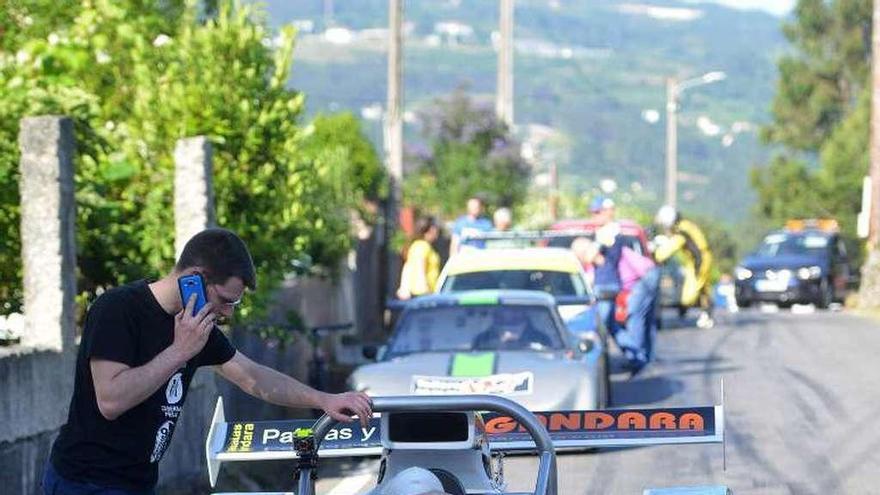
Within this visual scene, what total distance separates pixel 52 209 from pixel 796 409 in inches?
336

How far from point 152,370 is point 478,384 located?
28.7 feet

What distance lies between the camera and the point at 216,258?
6.32 meters

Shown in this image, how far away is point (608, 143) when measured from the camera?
194000 millimetres

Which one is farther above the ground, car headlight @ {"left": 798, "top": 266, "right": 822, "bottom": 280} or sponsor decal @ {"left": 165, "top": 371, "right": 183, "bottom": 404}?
sponsor decal @ {"left": 165, "top": 371, "right": 183, "bottom": 404}

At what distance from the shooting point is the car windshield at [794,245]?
43.0 meters

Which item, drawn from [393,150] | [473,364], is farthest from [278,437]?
[393,150]

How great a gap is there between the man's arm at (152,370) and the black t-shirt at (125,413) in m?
0.08

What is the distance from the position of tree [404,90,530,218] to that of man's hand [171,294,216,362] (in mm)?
39584

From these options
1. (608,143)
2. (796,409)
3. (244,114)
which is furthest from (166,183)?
(608,143)

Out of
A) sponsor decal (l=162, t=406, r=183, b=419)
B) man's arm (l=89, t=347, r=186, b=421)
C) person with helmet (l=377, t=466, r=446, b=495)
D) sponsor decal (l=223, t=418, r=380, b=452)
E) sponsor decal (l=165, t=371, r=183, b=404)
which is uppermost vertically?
man's arm (l=89, t=347, r=186, b=421)

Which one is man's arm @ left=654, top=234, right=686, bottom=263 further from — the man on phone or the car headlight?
the man on phone

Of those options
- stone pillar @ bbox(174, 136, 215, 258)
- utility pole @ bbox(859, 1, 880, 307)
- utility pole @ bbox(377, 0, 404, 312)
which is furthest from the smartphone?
utility pole @ bbox(859, 1, 880, 307)

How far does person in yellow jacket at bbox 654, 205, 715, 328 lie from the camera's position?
1012 inches

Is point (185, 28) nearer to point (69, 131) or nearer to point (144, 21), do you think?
point (144, 21)
